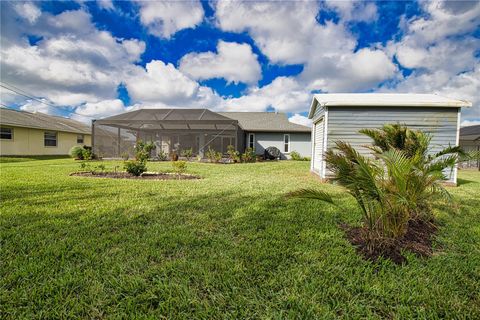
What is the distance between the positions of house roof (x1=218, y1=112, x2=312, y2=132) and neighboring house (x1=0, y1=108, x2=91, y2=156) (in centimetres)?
1654

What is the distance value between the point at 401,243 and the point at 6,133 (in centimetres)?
2405

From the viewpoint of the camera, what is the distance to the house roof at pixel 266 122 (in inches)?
747

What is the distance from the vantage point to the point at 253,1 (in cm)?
784

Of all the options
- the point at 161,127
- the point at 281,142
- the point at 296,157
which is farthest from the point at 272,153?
the point at 161,127

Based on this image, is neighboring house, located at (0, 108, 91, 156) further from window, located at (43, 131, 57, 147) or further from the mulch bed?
the mulch bed

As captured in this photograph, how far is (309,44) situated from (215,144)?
12.5 metres

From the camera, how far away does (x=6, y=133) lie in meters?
15.8

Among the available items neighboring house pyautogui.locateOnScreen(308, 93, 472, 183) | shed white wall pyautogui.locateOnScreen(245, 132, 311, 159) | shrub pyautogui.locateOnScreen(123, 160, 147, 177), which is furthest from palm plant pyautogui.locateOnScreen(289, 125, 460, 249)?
shed white wall pyautogui.locateOnScreen(245, 132, 311, 159)

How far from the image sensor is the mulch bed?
253 centimetres

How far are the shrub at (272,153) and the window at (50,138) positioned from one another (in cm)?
2008

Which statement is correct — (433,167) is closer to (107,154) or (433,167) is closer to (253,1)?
(253,1)

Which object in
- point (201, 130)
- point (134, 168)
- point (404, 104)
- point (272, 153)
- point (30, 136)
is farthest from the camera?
point (272, 153)

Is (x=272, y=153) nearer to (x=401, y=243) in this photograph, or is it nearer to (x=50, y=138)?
Answer: (x=401, y=243)

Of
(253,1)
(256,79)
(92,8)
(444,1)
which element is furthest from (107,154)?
(444,1)
